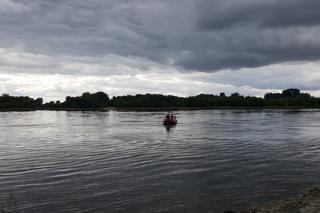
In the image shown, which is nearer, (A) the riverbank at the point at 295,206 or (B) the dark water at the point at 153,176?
(A) the riverbank at the point at 295,206

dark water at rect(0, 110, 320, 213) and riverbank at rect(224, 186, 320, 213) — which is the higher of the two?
→ riverbank at rect(224, 186, 320, 213)

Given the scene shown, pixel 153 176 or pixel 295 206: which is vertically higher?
pixel 295 206

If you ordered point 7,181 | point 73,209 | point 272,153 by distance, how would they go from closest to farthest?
1. point 73,209
2. point 7,181
3. point 272,153

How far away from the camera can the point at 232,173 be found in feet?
95.4

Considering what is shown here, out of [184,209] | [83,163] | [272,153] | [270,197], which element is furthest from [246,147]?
[184,209]

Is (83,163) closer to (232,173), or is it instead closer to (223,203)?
(232,173)

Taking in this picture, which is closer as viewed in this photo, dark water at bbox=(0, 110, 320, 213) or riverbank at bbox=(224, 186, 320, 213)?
riverbank at bbox=(224, 186, 320, 213)

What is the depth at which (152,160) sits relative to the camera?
1393 inches

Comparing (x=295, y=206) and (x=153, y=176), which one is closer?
(x=295, y=206)

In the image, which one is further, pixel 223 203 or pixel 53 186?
pixel 53 186

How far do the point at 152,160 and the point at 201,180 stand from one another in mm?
9212

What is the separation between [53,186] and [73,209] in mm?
5265

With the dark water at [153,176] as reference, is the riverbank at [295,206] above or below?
above

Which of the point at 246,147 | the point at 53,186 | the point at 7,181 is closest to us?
the point at 53,186
